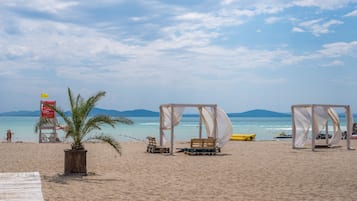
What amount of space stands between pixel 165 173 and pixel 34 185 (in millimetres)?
3427

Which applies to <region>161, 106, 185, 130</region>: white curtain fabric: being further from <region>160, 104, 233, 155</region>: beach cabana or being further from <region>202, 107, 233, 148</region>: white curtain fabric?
<region>202, 107, 233, 148</region>: white curtain fabric

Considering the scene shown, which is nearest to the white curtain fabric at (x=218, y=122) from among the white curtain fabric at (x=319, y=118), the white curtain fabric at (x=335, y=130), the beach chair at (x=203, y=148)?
the beach chair at (x=203, y=148)

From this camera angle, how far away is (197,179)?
10164 mm

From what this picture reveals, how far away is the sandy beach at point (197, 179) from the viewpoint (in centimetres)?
807

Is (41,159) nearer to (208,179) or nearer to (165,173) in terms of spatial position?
(165,173)

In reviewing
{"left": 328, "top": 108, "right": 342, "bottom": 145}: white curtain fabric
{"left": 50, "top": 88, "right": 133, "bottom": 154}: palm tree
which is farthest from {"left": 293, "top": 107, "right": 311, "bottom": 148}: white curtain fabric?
{"left": 50, "top": 88, "right": 133, "bottom": 154}: palm tree

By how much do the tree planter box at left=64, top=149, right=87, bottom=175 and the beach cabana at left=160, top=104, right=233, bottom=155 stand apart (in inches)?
287

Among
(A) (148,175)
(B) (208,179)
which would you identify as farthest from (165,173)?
(B) (208,179)

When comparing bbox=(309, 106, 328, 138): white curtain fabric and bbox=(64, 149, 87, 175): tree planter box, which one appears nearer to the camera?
bbox=(64, 149, 87, 175): tree planter box

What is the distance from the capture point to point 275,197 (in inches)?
312

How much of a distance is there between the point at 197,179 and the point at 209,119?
10.2 metres

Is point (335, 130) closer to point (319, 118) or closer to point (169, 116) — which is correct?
point (319, 118)

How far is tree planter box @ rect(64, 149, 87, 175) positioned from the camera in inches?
420

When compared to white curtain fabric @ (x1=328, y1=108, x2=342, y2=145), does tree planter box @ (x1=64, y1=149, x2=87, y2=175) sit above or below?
below
